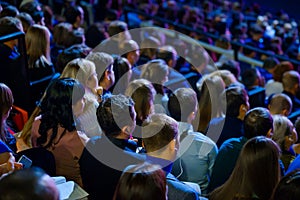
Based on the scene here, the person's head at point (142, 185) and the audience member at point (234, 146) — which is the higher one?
the person's head at point (142, 185)

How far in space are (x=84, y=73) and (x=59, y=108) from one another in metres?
0.75

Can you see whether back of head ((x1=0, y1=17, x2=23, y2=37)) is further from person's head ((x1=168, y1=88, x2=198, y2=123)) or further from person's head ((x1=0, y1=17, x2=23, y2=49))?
person's head ((x1=168, y1=88, x2=198, y2=123))

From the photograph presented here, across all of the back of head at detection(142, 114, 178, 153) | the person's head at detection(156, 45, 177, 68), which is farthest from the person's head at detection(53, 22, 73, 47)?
the back of head at detection(142, 114, 178, 153)

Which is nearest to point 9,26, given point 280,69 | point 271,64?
point 280,69

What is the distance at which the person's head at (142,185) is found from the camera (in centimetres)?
212

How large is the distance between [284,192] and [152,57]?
402 centimetres

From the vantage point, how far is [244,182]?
2.68m

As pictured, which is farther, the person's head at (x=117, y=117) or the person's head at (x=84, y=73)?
the person's head at (x=84, y=73)

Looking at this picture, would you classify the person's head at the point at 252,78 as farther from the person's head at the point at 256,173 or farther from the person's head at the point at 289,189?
the person's head at the point at 289,189

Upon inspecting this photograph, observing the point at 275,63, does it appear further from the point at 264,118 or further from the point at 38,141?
the point at 38,141

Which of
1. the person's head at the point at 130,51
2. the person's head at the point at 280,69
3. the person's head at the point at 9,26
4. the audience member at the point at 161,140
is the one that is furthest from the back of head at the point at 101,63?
the person's head at the point at 280,69

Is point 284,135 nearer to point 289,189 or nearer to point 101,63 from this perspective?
point 101,63

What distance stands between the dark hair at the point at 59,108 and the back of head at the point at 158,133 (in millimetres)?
451

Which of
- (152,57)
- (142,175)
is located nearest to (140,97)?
(142,175)
